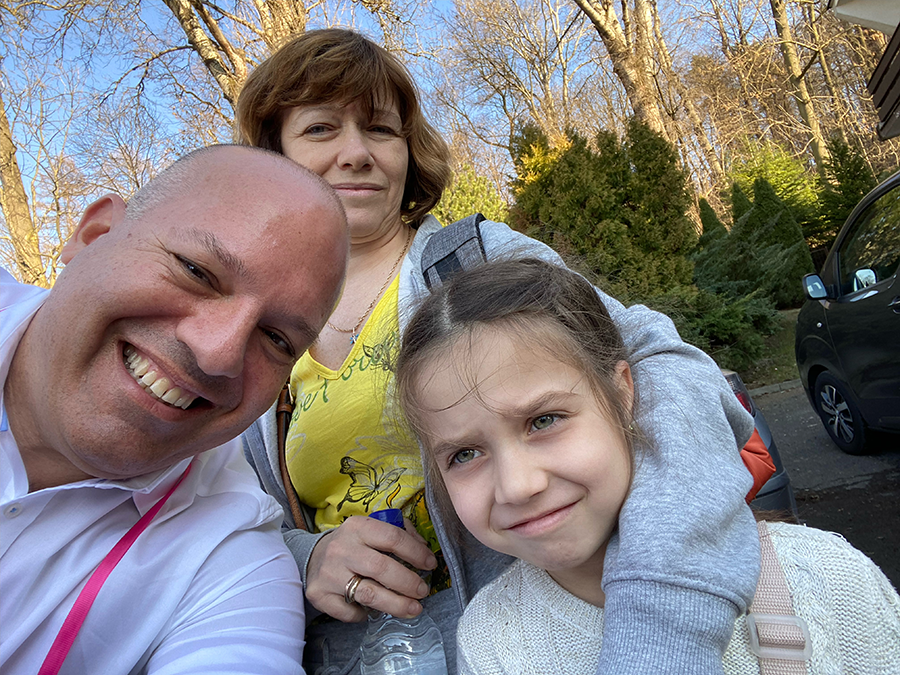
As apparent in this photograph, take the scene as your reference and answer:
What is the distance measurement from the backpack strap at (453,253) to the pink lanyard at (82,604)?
2.93 feet

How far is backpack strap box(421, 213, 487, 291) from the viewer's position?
1584 mm

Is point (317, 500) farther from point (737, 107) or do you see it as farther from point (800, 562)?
point (737, 107)

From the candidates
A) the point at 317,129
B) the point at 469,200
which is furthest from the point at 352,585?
the point at 469,200

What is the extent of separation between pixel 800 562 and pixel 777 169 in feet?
64.8

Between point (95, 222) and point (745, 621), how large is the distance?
162cm

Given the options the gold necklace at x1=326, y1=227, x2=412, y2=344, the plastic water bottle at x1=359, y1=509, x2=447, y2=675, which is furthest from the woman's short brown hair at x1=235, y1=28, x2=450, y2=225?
the plastic water bottle at x1=359, y1=509, x2=447, y2=675

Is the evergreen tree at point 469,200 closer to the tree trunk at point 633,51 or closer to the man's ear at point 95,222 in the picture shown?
the tree trunk at point 633,51

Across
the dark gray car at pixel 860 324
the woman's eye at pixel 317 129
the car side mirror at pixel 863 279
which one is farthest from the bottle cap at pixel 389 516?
the car side mirror at pixel 863 279

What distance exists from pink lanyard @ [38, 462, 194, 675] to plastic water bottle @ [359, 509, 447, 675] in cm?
52

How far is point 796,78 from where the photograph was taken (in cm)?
1875

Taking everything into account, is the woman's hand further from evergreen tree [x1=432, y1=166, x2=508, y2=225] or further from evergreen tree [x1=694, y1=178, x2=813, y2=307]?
evergreen tree [x1=694, y1=178, x2=813, y2=307]

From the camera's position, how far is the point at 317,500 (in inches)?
67.7

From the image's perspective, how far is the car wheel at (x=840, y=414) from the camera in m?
4.91

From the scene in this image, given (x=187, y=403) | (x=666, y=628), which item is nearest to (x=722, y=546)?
(x=666, y=628)
